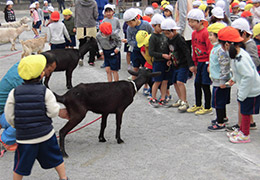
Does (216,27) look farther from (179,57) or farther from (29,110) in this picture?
(29,110)

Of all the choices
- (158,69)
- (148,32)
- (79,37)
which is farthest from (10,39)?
(158,69)

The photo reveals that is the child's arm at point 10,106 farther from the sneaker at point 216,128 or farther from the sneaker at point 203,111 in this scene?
the sneaker at point 203,111

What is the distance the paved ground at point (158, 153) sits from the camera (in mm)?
3914

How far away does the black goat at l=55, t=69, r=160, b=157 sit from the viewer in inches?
171

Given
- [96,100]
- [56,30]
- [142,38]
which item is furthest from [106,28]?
[96,100]

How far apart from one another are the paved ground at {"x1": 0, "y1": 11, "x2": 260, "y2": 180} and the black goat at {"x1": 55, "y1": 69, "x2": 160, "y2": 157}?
300 mm

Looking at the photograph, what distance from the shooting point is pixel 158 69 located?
6383mm

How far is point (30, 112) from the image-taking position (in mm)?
3275

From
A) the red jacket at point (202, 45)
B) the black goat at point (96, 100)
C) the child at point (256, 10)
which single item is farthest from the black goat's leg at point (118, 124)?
the child at point (256, 10)

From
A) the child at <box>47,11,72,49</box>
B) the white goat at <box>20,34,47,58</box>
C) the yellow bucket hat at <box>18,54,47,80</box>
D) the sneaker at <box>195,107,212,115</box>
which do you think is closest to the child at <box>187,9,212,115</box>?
the sneaker at <box>195,107,212,115</box>

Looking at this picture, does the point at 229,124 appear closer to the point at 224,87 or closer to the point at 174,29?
the point at 224,87

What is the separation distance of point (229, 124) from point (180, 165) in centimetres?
172

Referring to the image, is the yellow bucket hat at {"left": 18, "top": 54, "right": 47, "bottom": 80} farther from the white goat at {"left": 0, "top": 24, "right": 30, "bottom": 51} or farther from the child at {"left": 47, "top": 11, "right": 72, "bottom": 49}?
the white goat at {"left": 0, "top": 24, "right": 30, "bottom": 51}

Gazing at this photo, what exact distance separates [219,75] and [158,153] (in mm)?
1563
